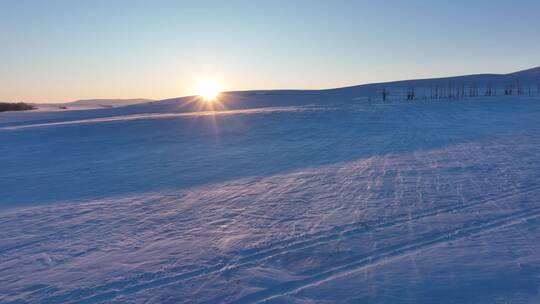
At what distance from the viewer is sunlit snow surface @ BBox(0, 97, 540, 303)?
446cm

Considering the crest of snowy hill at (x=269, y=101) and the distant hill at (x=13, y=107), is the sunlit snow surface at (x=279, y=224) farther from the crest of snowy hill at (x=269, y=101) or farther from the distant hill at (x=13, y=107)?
the distant hill at (x=13, y=107)

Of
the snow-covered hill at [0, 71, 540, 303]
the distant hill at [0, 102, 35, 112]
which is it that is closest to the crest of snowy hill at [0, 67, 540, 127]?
the distant hill at [0, 102, 35, 112]

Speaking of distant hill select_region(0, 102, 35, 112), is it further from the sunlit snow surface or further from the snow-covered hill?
the sunlit snow surface

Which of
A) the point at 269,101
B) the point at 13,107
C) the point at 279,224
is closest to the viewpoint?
the point at 279,224

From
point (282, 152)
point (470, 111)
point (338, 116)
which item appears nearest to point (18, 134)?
point (282, 152)

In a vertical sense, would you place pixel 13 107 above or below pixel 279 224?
above

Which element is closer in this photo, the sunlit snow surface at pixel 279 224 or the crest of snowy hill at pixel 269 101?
the sunlit snow surface at pixel 279 224

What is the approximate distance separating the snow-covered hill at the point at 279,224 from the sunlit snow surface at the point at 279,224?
0.03 m

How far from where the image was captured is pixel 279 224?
6402 mm

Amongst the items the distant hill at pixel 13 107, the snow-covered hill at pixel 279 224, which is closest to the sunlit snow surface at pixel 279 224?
the snow-covered hill at pixel 279 224

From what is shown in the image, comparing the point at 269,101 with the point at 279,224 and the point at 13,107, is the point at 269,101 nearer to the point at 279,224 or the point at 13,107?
the point at 13,107

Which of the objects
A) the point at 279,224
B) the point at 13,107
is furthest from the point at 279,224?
the point at 13,107

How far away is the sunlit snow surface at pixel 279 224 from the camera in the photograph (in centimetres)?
446

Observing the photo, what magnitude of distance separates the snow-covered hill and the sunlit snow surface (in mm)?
26
